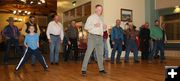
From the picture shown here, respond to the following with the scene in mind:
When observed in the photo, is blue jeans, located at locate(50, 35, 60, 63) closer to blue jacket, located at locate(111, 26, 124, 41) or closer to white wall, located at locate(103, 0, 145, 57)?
blue jacket, located at locate(111, 26, 124, 41)

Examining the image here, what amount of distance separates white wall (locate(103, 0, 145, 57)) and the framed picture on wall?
0.15 metres

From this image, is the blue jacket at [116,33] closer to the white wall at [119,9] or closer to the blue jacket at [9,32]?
the white wall at [119,9]

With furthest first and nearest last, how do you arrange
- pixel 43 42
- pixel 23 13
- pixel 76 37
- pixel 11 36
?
pixel 23 13 < pixel 43 42 < pixel 76 37 < pixel 11 36

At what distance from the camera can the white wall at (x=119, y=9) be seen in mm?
9836

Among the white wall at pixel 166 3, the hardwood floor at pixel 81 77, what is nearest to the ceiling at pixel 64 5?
the white wall at pixel 166 3

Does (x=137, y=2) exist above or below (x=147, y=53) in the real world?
above

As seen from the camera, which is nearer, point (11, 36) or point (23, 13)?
point (11, 36)

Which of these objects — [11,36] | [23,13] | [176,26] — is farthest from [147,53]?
[23,13]

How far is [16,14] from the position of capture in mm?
22328

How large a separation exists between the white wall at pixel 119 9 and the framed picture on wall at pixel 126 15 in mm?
153

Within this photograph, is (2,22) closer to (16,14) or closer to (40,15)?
(16,14)

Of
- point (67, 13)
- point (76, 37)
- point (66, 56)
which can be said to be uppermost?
point (67, 13)

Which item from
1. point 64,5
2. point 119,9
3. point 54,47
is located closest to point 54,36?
point 54,47

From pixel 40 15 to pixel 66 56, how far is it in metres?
15.9
